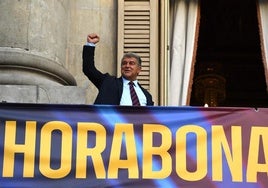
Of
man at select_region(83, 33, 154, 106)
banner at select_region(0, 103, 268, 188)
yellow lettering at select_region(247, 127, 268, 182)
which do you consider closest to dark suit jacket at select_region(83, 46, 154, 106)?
man at select_region(83, 33, 154, 106)

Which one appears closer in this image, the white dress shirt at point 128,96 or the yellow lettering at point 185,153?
the yellow lettering at point 185,153

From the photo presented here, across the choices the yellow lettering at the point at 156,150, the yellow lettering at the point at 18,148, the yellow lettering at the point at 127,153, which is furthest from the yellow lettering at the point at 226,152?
the yellow lettering at the point at 18,148

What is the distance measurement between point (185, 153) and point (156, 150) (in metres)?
0.30

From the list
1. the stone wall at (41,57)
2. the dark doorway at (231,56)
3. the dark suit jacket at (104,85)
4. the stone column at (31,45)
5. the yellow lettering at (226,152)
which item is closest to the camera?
the yellow lettering at (226,152)

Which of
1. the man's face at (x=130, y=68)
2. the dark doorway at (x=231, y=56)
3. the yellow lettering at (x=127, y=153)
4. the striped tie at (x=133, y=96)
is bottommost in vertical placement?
the yellow lettering at (x=127, y=153)

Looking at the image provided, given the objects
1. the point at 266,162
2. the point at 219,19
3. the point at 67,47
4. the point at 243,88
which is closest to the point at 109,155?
the point at 266,162

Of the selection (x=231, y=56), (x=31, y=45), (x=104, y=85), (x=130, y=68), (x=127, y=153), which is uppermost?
(x=231, y=56)

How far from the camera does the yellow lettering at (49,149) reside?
353 inches

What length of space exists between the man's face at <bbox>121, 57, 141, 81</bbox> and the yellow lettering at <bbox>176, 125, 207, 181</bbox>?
3.26ft

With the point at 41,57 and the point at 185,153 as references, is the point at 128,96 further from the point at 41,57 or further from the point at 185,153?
the point at 41,57

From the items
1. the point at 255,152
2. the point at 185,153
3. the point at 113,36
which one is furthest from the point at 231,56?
the point at 185,153

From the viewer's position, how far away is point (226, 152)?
9.21 meters

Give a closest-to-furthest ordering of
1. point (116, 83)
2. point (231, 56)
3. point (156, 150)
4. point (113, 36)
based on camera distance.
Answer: point (156, 150)
point (116, 83)
point (113, 36)
point (231, 56)

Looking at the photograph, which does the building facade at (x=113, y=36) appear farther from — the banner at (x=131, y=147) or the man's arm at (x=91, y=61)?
the banner at (x=131, y=147)
